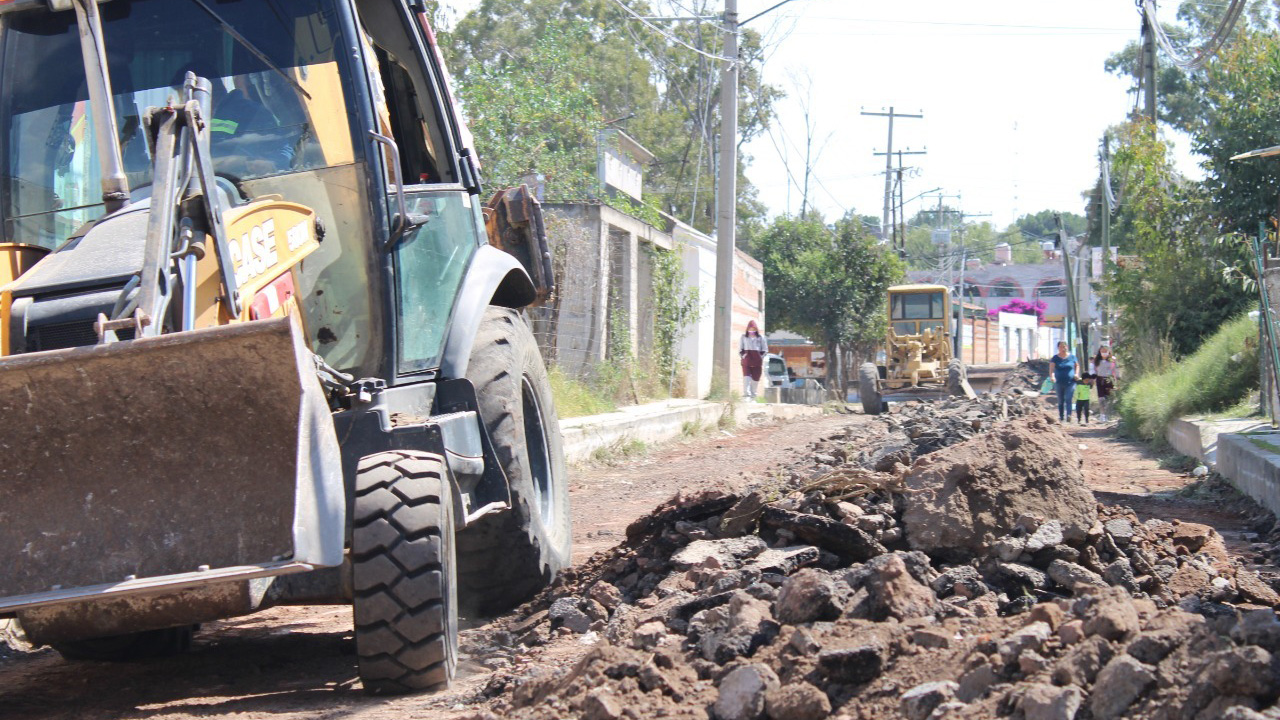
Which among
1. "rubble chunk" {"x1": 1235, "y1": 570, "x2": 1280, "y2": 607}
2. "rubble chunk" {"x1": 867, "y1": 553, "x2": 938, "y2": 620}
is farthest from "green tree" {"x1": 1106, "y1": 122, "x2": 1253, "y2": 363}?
"rubble chunk" {"x1": 867, "y1": 553, "x2": 938, "y2": 620}

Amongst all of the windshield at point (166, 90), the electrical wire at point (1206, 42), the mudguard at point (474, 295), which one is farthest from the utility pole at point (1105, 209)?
the windshield at point (166, 90)

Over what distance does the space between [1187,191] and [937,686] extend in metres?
20.1

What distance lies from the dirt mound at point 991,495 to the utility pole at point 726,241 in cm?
1715

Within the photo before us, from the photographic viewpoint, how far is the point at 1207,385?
15594 millimetres

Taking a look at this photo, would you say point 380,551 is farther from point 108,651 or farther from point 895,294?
point 895,294

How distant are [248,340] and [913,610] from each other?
2.39 metres

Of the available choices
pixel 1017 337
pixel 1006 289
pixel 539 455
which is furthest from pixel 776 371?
pixel 1006 289

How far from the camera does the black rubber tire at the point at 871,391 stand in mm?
27688

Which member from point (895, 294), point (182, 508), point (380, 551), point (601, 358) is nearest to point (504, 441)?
point (380, 551)

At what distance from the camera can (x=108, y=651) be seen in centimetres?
533

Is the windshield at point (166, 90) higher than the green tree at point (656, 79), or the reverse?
the green tree at point (656, 79)

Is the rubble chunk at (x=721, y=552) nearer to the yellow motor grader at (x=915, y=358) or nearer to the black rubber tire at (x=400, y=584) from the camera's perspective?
the black rubber tire at (x=400, y=584)

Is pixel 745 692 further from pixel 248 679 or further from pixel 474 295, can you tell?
pixel 474 295

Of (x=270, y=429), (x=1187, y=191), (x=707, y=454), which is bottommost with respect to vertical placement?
(x=707, y=454)
